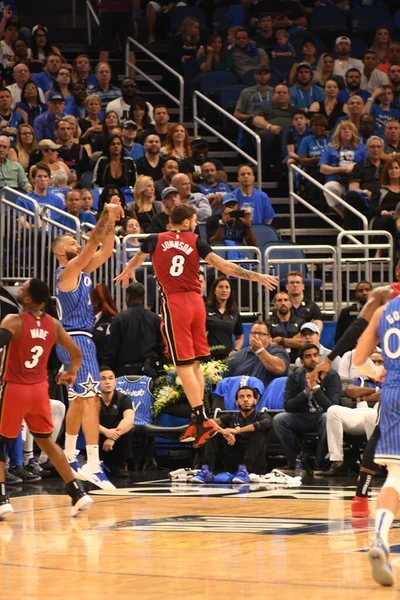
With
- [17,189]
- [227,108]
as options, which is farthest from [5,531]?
[227,108]

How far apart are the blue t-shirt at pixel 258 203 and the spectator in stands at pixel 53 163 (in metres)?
2.26

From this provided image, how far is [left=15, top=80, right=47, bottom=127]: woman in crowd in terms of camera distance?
1770cm

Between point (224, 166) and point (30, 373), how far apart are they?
34.7 ft

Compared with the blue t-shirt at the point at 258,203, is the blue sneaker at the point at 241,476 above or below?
below

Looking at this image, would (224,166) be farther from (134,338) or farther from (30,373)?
(30,373)

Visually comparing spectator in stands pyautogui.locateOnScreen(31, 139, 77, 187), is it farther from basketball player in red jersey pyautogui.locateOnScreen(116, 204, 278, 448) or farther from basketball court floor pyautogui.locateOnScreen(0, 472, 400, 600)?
basketball court floor pyautogui.locateOnScreen(0, 472, 400, 600)

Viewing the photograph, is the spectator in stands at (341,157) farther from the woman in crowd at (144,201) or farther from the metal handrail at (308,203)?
the woman in crowd at (144,201)

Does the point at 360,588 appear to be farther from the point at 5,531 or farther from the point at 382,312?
the point at 5,531

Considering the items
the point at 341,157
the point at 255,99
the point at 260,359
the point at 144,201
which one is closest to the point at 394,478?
the point at 260,359

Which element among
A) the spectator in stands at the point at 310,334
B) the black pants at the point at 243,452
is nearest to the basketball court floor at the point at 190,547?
the black pants at the point at 243,452

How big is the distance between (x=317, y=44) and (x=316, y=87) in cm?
208

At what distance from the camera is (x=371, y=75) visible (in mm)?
20047

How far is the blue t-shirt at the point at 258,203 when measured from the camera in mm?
16141

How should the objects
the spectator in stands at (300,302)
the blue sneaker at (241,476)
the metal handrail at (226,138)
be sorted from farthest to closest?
the metal handrail at (226,138) → the spectator in stands at (300,302) → the blue sneaker at (241,476)
